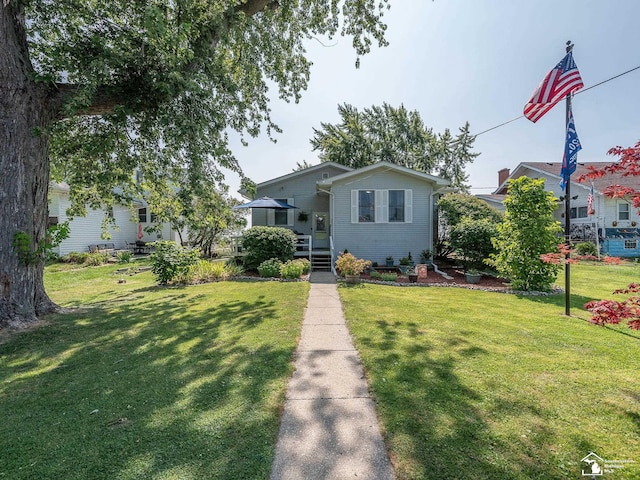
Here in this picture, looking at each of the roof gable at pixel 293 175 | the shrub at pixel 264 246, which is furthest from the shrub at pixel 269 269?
the roof gable at pixel 293 175

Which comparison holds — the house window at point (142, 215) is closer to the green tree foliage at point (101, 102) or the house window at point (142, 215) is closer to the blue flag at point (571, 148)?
the green tree foliage at point (101, 102)

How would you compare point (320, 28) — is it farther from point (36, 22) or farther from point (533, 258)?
point (533, 258)

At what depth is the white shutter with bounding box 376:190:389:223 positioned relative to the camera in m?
12.9

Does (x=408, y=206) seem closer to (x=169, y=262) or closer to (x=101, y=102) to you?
(x=169, y=262)

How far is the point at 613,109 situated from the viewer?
9.70m

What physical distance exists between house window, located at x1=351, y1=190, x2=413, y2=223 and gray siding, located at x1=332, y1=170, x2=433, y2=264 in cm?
19

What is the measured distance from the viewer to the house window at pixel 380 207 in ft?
42.3

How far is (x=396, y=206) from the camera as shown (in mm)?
12977

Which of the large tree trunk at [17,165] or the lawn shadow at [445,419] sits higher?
the large tree trunk at [17,165]

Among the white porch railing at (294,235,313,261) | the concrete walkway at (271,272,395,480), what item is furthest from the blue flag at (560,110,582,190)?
the white porch railing at (294,235,313,261)

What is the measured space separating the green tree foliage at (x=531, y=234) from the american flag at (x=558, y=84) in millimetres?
2800


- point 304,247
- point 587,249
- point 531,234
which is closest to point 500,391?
point 531,234

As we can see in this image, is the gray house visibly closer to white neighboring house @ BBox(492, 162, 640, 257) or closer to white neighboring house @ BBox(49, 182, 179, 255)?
white neighboring house @ BBox(49, 182, 179, 255)

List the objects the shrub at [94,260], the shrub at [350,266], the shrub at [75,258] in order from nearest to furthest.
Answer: the shrub at [350,266]
the shrub at [94,260]
the shrub at [75,258]
